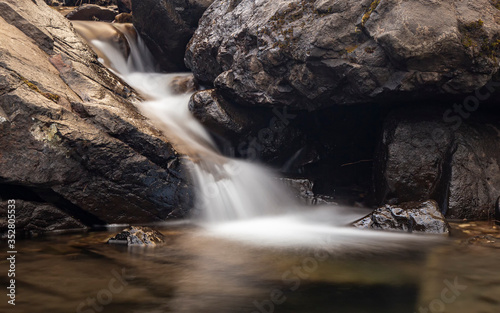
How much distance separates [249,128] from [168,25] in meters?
4.15

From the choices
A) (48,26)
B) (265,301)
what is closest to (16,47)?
(48,26)

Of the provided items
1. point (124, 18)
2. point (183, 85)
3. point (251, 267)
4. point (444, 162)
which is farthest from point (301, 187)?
point (124, 18)

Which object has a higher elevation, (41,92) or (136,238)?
(41,92)

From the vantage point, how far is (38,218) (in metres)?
5.29

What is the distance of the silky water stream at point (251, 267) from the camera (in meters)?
Result: 3.05

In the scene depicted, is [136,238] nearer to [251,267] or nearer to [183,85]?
[251,267]

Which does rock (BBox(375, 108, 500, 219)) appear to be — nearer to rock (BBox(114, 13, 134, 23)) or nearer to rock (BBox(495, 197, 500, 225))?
rock (BBox(495, 197, 500, 225))

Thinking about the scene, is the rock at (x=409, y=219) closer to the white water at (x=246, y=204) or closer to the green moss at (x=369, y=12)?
the white water at (x=246, y=204)

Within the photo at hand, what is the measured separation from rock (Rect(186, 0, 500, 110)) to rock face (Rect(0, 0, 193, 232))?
2.32 meters

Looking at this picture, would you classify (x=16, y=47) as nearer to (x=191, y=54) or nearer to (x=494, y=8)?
(x=191, y=54)

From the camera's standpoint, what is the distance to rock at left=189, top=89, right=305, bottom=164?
800 cm

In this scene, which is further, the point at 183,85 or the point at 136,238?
the point at 183,85

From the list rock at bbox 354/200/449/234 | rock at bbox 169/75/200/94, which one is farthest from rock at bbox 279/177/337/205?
rock at bbox 169/75/200/94

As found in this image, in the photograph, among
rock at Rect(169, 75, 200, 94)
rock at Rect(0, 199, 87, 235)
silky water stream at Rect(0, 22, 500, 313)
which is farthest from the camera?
rock at Rect(169, 75, 200, 94)
